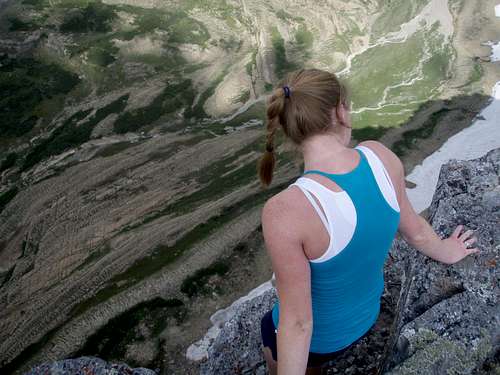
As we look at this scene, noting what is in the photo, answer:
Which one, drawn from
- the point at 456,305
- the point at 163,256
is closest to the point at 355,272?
the point at 456,305

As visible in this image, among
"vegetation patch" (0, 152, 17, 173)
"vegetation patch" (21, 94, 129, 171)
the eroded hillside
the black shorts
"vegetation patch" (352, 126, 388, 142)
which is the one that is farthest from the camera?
"vegetation patch" (21, 94, 129, 171)

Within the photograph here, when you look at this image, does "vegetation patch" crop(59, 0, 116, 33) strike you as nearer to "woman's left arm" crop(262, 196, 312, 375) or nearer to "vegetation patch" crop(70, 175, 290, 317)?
"vegetation patch" crop(70, 175, 290, 317)

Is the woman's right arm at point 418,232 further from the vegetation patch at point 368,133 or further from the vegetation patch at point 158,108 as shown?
the vegetation patch at point 158,108

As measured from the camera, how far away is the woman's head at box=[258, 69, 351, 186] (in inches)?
165

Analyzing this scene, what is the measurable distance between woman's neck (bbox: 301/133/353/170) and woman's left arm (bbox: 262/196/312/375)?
2.34 ft

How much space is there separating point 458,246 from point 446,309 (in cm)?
99

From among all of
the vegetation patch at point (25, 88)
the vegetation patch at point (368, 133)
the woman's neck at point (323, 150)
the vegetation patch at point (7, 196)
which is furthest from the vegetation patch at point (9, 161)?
the woman's neck at point (323, 150)

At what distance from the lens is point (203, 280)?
28750 mm

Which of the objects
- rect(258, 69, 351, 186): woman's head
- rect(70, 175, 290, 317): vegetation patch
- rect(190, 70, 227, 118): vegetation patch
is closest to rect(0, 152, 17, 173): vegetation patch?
rect(190, 70, 227, 118): vegetation patch

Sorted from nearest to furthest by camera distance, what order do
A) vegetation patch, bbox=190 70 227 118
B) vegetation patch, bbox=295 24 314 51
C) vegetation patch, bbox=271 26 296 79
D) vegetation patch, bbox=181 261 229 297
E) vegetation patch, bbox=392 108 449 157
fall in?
vegetation patch, bbox=181 261 229 297 < vegetation patch, bbox=392 108 449 157 < vegetation patch, bbox=190 70 227 118 < vegetation patch, bbox=271 26 296 79 < vegetation patch, bbox=295 24 314 51

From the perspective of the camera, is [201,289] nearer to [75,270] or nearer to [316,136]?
[75,270]

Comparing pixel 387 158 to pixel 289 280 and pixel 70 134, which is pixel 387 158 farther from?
pixel 70 134

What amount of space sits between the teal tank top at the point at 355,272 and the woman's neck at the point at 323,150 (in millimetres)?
167

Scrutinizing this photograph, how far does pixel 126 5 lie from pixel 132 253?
64.2 metres
